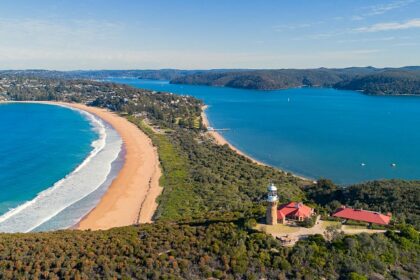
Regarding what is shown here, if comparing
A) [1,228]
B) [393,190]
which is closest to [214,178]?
[393,190]

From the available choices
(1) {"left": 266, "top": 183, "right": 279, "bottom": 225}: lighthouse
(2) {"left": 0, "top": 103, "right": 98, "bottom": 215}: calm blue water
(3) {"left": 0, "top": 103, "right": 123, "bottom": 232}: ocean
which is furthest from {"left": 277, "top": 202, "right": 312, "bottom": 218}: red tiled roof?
(2) {"left": 0, "top": 103, "right": 98, "bottom": 215}: calm blue water

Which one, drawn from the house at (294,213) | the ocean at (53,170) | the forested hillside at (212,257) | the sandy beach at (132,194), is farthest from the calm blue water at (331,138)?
the forested hillside at (212,257)

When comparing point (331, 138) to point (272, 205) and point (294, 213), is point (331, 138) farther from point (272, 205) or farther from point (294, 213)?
point (272, 205)

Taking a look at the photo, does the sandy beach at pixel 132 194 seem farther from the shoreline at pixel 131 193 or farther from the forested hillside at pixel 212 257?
the forested hillside at pixel 212 257

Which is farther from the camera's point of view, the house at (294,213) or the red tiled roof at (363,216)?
the red tiled roof at (363,216)

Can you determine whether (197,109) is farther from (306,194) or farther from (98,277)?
(98,277)

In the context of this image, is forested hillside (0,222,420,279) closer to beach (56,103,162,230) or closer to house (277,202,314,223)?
house (277,202,314,223)

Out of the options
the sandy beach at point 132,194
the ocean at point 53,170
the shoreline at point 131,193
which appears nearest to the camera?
the shoreline at point 131,193
